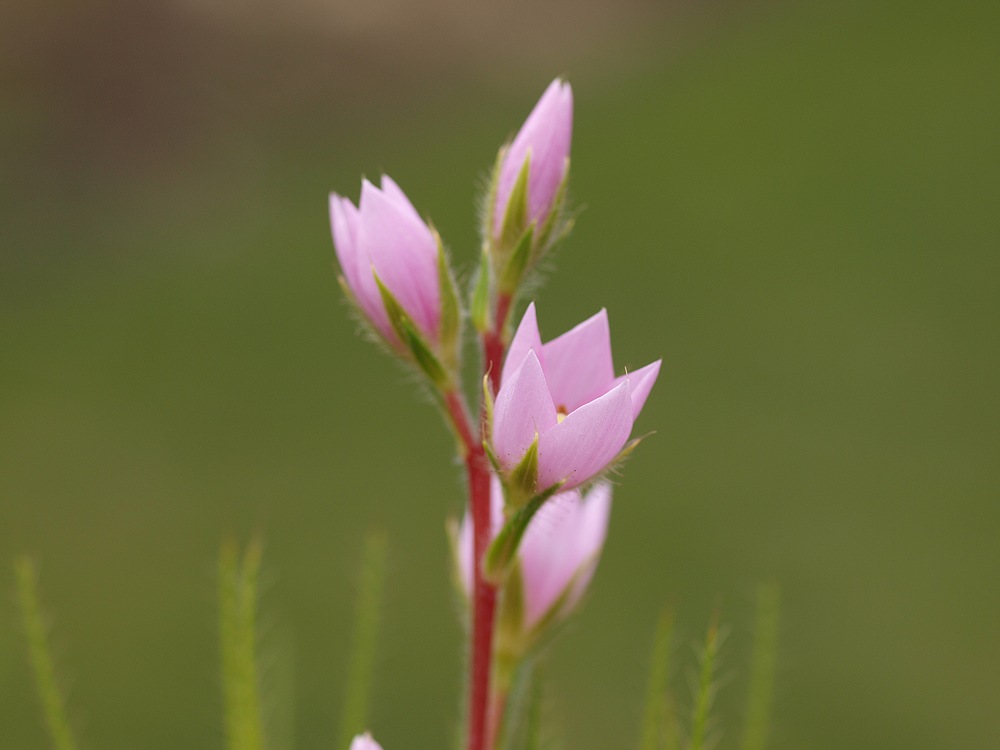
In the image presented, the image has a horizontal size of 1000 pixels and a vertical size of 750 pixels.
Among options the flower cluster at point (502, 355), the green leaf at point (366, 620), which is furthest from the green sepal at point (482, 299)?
the green leaf at point (366, 620)

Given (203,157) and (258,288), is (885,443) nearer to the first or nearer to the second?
(258,288)

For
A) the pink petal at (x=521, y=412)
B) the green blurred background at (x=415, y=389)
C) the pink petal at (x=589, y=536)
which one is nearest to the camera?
the pink petal at (x=521, y=412)

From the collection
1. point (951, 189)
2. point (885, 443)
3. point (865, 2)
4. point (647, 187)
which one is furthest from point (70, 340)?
point (865, 2)

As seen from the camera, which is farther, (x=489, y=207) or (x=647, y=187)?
(x=647, y=187)

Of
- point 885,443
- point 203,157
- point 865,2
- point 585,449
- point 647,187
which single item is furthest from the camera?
point 865,2

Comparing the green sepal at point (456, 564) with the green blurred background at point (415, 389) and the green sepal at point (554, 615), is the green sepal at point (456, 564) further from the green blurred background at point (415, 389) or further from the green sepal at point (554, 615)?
the green blurred background at point (415, 389)

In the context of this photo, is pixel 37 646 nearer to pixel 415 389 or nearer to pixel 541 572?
pixel 541 572

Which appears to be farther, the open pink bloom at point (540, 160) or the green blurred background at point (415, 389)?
the green blurred background at point (415, 389)

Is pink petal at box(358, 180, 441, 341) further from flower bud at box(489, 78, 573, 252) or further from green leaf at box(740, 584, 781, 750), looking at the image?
green leaf at box(740, 584, 781, 750)
